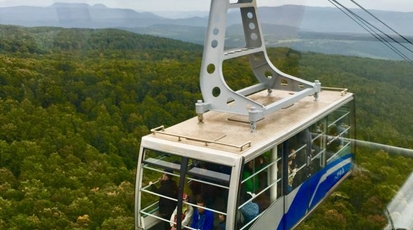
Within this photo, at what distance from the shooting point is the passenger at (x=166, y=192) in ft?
8.16

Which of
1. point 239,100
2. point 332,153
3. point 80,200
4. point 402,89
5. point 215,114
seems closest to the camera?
point 239,100

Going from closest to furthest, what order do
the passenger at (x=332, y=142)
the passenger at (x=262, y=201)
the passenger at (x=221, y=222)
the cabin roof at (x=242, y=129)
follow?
the passenger at (x=221, y=222)
the cabin roof at (x=242, y=129)
the passenger at (x=262, y=201)
the passenger at (x=332, y=142)

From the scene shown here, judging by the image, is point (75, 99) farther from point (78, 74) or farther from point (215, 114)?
point (215, 114)

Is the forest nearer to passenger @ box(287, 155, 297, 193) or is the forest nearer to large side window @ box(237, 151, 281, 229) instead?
passenger @ box(287, 155, 297, 193)

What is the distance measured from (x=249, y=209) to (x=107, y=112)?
6465 millimetres

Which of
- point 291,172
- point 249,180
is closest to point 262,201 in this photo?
point 249,180

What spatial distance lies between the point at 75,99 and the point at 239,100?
630cm

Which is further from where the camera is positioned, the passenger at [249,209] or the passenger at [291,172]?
the passenger at [291,172]

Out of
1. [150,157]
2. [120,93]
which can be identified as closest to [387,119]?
[120,93]

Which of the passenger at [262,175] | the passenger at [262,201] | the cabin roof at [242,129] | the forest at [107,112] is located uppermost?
the cabin roof at [242,129]

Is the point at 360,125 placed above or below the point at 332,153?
below

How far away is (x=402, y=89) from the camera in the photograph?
8.68 meters

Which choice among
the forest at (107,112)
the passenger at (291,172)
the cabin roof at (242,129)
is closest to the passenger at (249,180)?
the cabin roof at (242,129)

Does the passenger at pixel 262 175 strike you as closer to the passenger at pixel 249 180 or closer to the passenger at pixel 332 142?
the passenger at pixel 249 180
